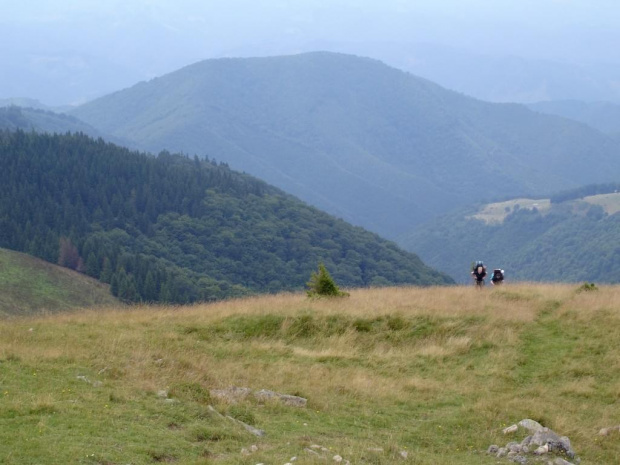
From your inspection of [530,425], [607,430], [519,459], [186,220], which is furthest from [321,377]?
[186,220]

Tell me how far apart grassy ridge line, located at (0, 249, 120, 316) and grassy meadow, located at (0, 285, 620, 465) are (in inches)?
799

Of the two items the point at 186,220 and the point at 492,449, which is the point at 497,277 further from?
the point at 186,220

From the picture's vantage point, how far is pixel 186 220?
451 ft

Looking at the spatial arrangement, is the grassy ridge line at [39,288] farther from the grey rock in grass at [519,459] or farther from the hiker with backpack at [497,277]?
the grey rock in grass at [519,459]

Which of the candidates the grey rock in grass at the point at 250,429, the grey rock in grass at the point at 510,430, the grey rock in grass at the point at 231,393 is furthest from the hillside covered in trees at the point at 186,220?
the grey rock in grass at the point at 510,430

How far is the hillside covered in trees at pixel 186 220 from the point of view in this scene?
117m

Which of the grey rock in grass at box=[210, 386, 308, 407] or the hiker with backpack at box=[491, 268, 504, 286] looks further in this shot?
the hiker with backpack at box=[491, 268, 504, 286]

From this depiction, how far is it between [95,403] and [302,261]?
127 metres

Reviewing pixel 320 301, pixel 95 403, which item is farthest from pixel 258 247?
pixel 95 403

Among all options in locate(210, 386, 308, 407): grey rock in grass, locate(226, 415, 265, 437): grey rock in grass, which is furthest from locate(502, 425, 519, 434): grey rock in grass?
locate(226, 415, 265, 437): grey rock in grass

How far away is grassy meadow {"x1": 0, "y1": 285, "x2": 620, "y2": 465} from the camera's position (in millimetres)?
10750

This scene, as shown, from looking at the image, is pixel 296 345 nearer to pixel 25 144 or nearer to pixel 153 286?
pixel 153 286

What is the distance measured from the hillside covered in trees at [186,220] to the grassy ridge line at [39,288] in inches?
1543

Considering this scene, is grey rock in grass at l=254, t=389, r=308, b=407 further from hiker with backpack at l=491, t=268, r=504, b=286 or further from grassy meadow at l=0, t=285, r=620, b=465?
hiker with backpack at l=491, t=268, r=504, b=286
